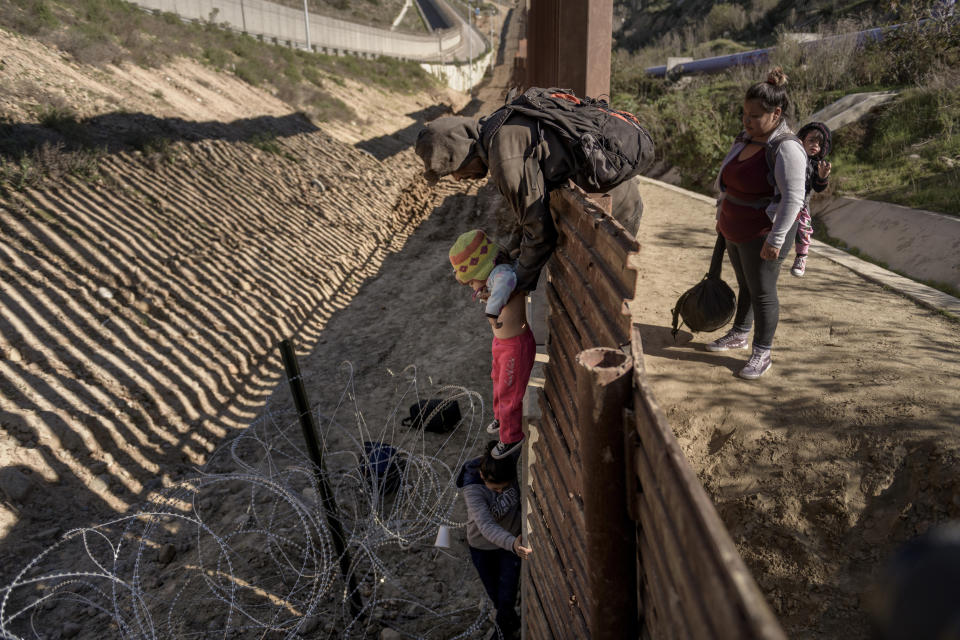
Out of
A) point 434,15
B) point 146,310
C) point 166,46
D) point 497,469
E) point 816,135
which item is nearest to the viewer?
point 497,469

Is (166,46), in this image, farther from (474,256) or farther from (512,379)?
(512,379)

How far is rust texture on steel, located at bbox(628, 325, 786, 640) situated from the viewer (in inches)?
32.0

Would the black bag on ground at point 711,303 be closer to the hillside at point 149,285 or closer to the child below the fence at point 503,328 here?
the child below the fence at point 503,328

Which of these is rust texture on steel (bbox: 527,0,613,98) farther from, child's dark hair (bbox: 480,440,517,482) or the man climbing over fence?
child's dark hair (bbox: 480,440,517,482)

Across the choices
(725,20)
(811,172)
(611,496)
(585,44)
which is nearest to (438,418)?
(585,44)

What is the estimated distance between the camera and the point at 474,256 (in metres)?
2.98

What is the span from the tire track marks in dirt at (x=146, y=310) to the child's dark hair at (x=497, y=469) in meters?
3.26

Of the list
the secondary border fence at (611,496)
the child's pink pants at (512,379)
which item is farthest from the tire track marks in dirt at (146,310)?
the secondary border fence at (611,496)

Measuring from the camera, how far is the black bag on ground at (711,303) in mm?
4051

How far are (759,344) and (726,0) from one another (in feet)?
135

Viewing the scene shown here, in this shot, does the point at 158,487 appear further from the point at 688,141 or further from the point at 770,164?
the point at 688,141

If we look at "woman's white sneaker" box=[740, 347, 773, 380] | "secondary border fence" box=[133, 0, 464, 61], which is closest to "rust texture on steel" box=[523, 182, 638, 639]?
"woman's white sneaker" box=[740, 347, 773, 380]

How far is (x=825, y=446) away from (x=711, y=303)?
1260mm

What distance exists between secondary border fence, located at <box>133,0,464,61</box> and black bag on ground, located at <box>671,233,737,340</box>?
20254 mm
